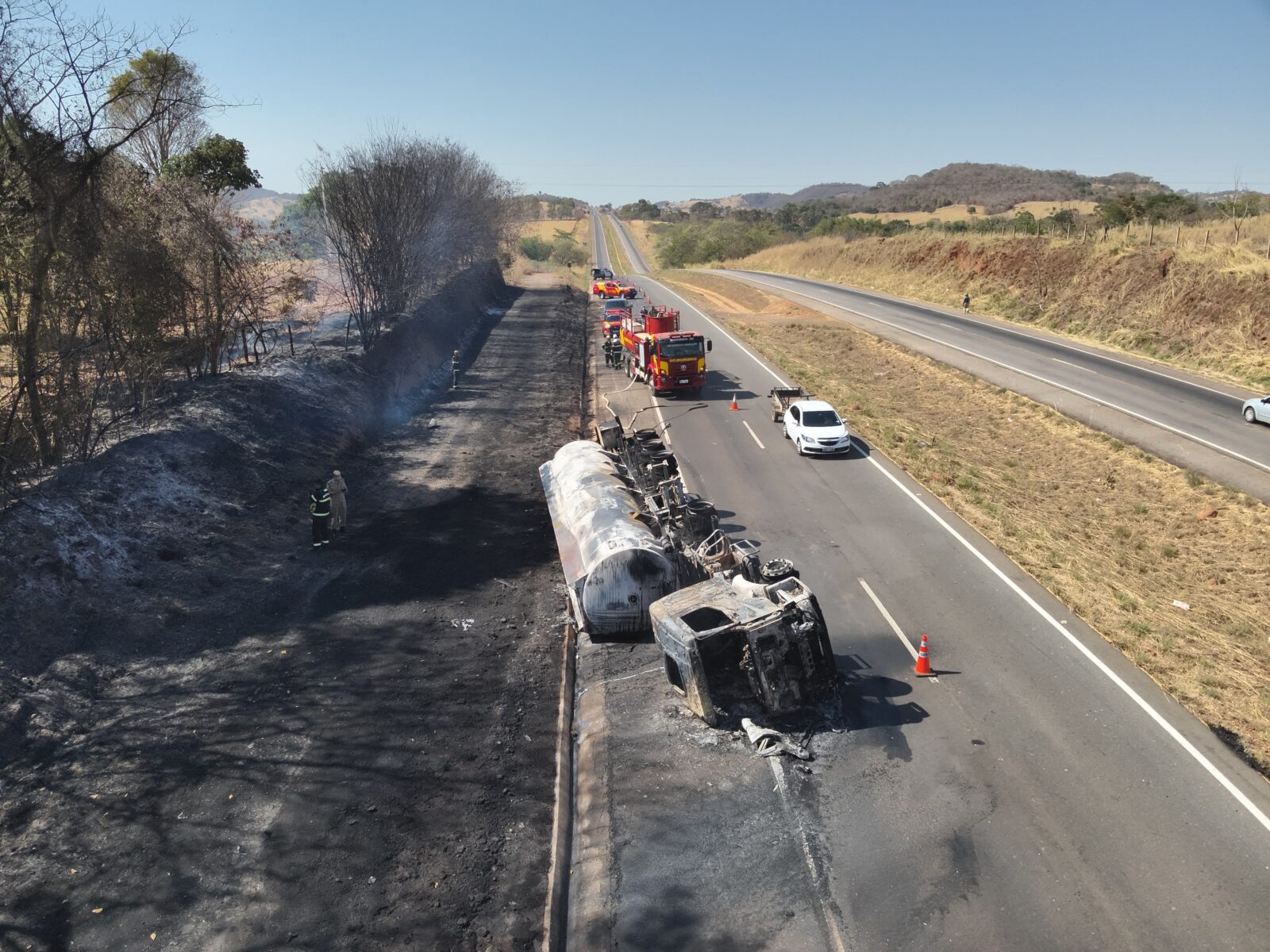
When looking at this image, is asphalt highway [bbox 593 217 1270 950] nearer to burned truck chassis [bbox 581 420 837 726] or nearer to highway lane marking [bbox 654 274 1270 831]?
highway lane marking [bbox 654 274 1270 831]

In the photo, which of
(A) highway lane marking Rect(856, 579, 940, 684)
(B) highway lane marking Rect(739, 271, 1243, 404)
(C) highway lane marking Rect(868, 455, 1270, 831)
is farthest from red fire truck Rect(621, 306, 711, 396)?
(B) highway lane marking Rect(739, 271, 1243, 404)

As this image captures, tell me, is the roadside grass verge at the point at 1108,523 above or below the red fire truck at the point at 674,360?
below

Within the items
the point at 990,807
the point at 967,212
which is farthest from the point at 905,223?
the point at 990,807

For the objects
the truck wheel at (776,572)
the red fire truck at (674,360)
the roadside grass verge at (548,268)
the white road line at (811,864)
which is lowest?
the white road line at (811,864)

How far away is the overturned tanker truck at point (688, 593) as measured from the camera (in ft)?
34.6

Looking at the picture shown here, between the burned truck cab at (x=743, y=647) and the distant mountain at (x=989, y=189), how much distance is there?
105 meters

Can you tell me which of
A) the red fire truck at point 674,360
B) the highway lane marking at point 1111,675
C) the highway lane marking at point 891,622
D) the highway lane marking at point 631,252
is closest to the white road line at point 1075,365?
the red fire truck at point 674,360

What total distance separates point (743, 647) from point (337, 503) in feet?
33.7

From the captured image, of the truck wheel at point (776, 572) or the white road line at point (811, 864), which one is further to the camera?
the truck wheel at point (776, 572)

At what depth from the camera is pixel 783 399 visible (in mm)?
26734

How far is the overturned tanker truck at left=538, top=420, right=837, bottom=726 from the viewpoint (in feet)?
34.6

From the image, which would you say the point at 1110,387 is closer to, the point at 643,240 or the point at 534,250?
the point at 534,250

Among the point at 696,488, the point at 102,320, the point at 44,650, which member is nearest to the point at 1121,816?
the point at 696,488

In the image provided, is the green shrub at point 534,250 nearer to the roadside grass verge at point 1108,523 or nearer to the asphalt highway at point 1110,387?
the asphalt highway at point 1110,387
